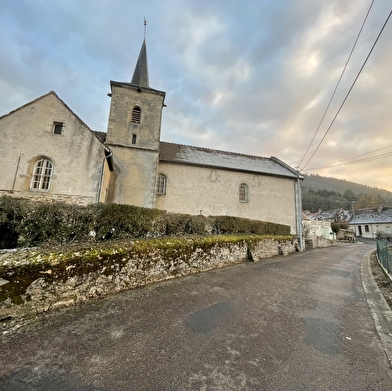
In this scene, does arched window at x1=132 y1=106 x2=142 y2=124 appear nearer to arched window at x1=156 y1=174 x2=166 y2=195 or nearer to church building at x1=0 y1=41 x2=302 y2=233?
church building at x1=0 y1=41 x2=302 y2=233

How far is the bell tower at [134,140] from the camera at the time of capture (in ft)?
48.8

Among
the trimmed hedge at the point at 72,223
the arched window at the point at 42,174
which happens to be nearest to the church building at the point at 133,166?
the arched window at the point at 42,174

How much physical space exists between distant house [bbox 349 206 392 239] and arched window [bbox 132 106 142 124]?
2059 inches

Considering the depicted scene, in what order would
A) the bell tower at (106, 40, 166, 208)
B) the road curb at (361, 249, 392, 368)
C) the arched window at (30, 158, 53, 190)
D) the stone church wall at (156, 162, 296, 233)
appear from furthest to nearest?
the stone church wall at (156, 162, 296, 233)
the bell tower at (106, 40, 166, 208)
the arched window at (30, 158, 53, 190)
the road curb at (361, 249, 392, 368)

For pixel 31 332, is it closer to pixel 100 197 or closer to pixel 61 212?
pixel 61 212

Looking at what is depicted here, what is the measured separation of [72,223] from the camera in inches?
239

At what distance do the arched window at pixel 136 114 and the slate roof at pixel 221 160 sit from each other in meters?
3.50

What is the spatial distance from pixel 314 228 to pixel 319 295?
33.5 metres

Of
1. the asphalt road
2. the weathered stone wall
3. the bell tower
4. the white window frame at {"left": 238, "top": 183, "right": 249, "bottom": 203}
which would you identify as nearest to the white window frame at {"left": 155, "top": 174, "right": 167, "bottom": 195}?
the bell tower

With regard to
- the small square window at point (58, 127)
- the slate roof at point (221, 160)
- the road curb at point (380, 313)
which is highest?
the slate roof at point (221, 160)

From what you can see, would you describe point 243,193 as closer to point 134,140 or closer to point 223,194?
point 223,194

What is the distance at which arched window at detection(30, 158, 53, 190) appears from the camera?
443 inches

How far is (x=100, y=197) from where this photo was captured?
1182 cm

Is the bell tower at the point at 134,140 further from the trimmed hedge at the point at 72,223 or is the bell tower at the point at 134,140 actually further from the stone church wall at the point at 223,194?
the trimmed hedge at the point at 72,223
